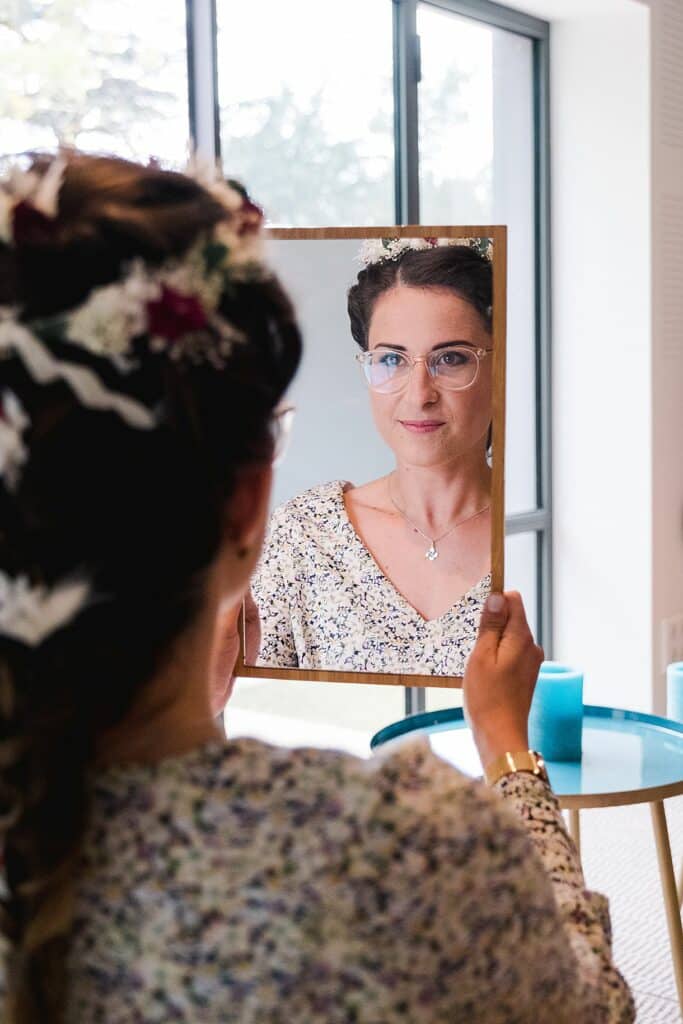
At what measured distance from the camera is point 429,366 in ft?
5.28

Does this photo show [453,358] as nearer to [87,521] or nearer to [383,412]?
[383,412]

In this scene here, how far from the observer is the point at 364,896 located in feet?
2.18


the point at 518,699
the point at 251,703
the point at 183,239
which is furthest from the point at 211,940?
the point at 251,703

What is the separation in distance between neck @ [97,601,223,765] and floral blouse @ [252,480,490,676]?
3.02 feet

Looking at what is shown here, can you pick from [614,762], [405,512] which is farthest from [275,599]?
[614,762]

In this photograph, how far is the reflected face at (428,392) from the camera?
1.58 m

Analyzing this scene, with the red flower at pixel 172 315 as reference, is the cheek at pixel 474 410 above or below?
below

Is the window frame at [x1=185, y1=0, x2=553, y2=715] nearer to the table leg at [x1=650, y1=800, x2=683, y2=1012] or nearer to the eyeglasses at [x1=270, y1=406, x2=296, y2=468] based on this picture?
the table leg at [x1=650, y1=800, x2=683, y2=1012]

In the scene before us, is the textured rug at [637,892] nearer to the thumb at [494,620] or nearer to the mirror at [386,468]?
the mirror at [386,468]

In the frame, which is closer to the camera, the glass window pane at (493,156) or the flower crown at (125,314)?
the flower crown at (125,314)

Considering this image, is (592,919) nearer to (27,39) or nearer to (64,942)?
(64,942)

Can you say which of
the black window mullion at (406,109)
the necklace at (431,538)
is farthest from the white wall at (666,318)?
the necklace at (431,538)

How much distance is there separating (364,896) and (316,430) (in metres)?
1.08

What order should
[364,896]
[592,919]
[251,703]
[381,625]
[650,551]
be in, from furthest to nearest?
[650,551]
[251,703]
[381,625]
[592,919]
[364,896]
